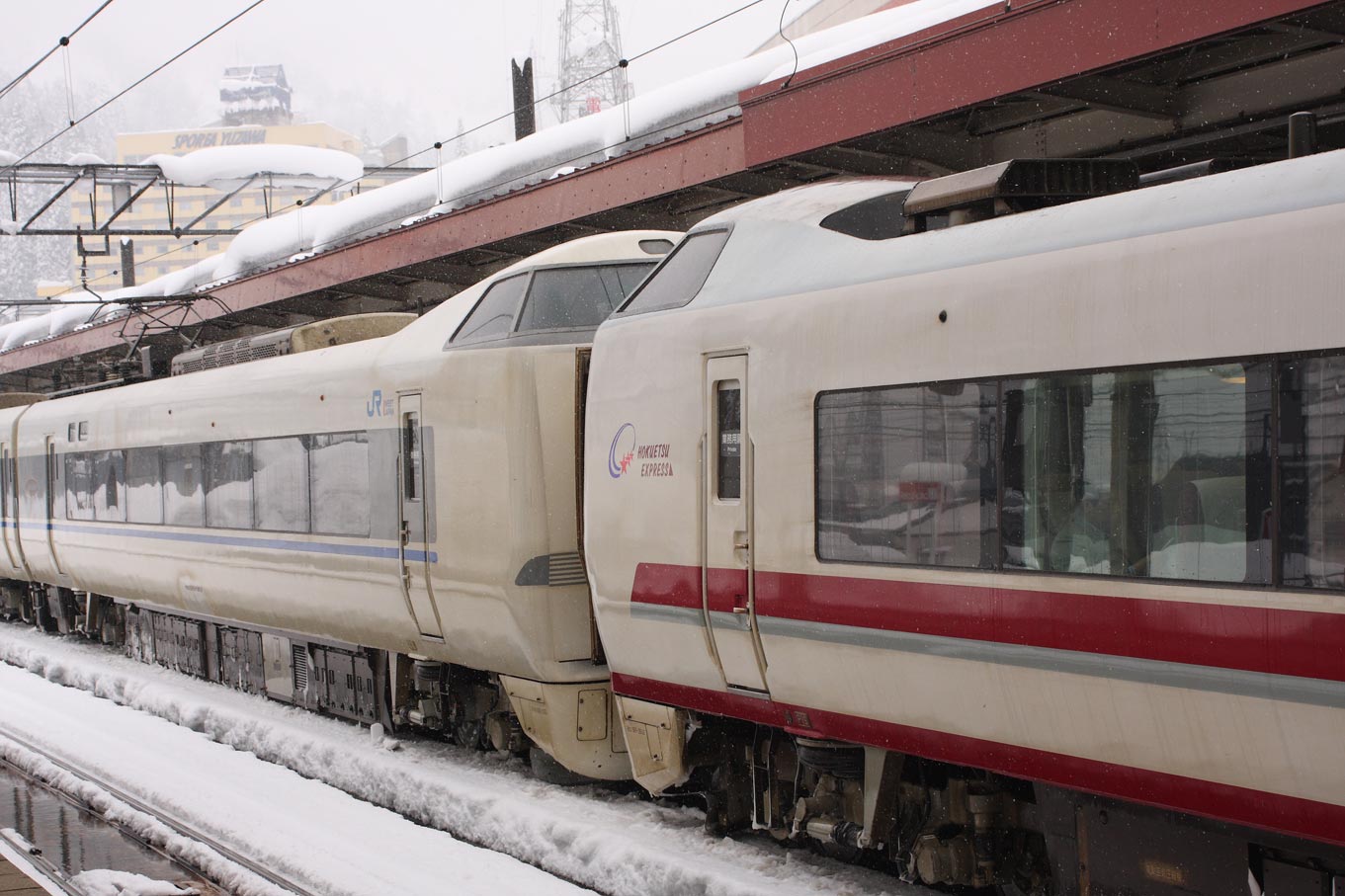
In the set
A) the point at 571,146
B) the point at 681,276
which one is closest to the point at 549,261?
the point at 681,276

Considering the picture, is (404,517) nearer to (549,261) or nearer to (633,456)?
(549,261)

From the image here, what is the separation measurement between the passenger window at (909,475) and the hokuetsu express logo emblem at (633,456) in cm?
110

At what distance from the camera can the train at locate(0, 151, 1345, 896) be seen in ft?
13.7

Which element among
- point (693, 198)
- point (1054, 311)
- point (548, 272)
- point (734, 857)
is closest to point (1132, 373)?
point (1054, 311)

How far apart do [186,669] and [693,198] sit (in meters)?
6.96

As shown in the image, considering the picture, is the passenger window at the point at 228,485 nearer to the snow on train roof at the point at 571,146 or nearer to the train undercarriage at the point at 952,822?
the snow on train roof at the point at 571,146

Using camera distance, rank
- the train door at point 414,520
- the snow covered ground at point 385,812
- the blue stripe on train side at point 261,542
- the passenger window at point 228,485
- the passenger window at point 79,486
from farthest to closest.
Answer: the passenger window at point 79,486, the passenger window at point 228,485, the blue stripe on train side at point 261,542, the train door at point 414,520, the snow covered ground at point 385,812

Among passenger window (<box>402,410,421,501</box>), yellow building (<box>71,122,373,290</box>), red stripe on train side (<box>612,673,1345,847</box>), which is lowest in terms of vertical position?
red stripe on train side (<box>612,673,1345,847</box>)

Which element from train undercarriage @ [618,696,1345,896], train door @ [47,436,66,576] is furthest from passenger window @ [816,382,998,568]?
train door @ [47,436,66,576]

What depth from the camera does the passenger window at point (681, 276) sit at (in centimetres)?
674

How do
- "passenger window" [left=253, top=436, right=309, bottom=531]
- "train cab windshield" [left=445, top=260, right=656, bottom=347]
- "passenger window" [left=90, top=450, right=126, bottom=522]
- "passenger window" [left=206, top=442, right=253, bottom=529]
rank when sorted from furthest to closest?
"passenger window" [left=90, top=450, right=126, bottom=522]
"passenger window" [left=206, top=442, right=253, bottom=529]
"passenger window" [left=253, top=436, right=309, bottom=531]
"train cab windshield" [left=445, top=260, right=656, bottom=347]

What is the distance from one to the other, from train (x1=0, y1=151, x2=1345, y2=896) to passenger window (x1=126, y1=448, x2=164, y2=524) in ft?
14.9

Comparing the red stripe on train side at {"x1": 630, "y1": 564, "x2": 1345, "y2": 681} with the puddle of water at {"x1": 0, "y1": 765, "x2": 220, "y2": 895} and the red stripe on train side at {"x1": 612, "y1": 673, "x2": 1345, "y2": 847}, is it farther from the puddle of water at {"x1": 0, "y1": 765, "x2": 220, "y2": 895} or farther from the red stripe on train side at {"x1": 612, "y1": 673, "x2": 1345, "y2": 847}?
the puddle of water at {"x1": 0, "y1": 765, "x2": 220, "y2": 895}

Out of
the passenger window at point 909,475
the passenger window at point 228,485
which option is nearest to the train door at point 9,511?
the passenger window at point 228,485
